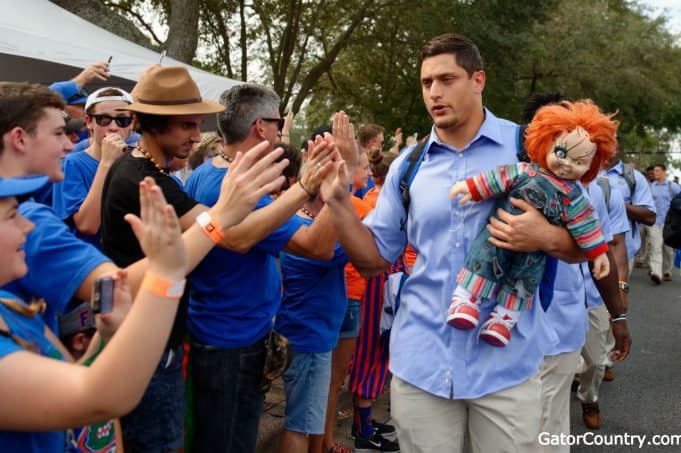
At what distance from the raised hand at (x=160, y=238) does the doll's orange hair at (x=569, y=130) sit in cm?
174

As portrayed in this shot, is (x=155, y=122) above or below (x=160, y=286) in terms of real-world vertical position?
above

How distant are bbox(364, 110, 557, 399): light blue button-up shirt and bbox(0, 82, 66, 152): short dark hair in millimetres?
1366

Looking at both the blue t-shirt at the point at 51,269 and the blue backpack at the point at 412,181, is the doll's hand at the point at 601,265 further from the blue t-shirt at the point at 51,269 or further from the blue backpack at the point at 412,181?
the blue t-shirt at the point at 51,269

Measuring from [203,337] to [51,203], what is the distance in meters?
1.35

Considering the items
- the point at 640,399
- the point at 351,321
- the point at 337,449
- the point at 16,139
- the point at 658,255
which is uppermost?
the point at 16,139

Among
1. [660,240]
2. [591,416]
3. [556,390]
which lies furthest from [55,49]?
[660,240]

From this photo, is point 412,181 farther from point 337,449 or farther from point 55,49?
point 55,49

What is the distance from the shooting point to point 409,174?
8.96 ft

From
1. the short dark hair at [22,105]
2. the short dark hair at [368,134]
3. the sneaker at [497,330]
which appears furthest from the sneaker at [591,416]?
the short dark hair at [22,105]

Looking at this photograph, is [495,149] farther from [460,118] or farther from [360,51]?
[360,51]

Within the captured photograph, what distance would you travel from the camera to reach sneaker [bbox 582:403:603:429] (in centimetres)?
514

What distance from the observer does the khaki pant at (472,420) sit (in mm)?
2475

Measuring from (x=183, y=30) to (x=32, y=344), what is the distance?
10.5m

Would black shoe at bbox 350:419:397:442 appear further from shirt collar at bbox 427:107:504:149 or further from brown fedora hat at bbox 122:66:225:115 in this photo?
brown fedora hat at bbox 122:66:225:115
